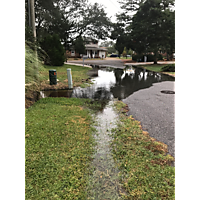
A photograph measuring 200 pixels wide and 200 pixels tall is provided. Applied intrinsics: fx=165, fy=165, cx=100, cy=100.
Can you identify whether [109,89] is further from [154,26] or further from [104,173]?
[154,26]

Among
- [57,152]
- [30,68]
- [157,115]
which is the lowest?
[57,152]

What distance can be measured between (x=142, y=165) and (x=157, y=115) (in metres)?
2.72

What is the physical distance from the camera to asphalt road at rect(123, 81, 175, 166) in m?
3.94

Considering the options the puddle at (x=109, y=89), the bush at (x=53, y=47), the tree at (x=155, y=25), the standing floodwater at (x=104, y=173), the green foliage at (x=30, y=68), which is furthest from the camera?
the tree at (x=155, y=25)

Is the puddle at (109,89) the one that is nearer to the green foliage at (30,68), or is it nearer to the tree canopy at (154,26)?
the green foliage at (30,68)

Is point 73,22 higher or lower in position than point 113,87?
higher

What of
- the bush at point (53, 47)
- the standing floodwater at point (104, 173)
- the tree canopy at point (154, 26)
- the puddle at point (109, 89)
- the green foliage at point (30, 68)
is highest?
the tree canopy at point (154, 26)

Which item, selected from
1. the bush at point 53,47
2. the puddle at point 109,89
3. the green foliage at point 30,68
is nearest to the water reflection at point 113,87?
the puddle at point 109,89

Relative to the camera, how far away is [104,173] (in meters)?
2.68

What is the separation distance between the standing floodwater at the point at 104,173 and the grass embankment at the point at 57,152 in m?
0.13

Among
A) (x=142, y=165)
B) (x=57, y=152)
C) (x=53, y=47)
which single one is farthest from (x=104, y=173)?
(x=53, y=47)

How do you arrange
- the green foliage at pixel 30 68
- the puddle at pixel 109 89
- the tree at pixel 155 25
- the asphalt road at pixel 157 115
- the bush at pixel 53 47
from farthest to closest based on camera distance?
the tree at pixel 155 25 → the bush at pixel 53 47 → the puddle at pixel 109 89 → the green foliage at pixel 30 68 → the asphalt road at pixel 157 115

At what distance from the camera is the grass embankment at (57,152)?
2.32m
